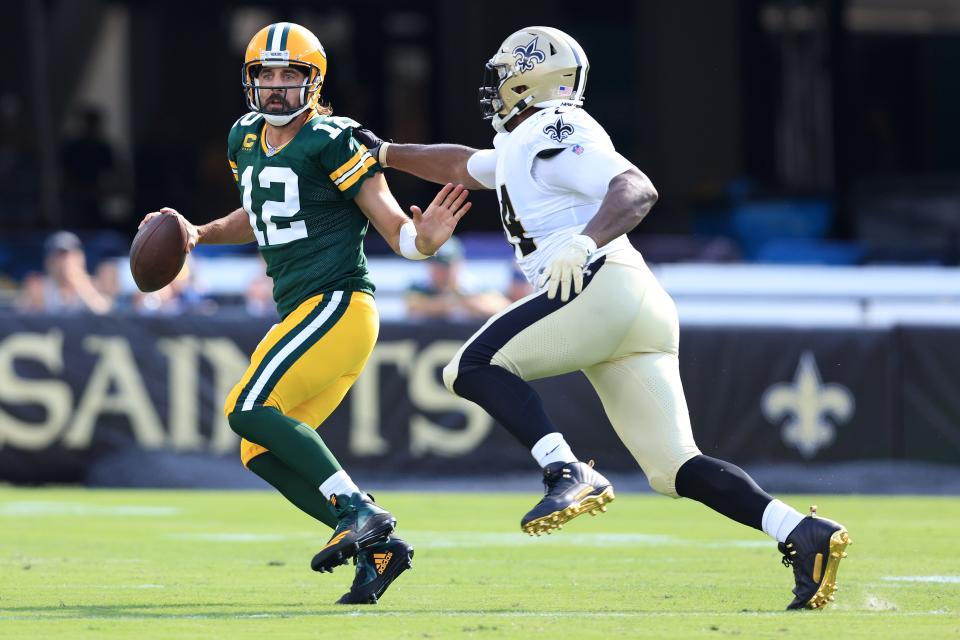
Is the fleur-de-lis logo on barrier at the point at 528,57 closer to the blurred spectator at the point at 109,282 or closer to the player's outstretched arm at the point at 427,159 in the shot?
the player's outstretched arm at the point at 427,159

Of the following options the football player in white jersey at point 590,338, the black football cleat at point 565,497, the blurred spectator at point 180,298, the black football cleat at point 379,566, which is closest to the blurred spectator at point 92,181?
the blurred spectator at point 180,298

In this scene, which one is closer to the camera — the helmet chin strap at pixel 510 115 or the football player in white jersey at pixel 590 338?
the football player in white jersey at pixel 590 338

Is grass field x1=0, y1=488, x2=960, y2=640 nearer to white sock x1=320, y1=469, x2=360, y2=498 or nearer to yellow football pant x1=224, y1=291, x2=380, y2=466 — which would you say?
white sock x1=320, y1=469, x2=360, y2=498

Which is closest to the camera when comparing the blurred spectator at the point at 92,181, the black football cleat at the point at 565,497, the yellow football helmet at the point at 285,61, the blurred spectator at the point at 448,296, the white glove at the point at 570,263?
the black football cleat at the point at 565,497

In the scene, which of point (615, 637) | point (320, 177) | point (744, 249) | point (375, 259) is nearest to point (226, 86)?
point (375, 259)

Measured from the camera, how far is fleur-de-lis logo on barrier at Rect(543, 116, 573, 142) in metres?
5.00

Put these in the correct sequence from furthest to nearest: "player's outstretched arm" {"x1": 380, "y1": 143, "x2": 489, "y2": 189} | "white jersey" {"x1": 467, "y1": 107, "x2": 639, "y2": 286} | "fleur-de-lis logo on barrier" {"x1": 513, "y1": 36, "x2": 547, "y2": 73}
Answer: "player's outstretched arm" {"x1": 380, "y1": 143, "x2": 489, "y2": 189}
"fleur-de-lis logo on barrier" {"x1": 513, "y1": 36, "x2": 547, "y2": 73}
"white jersey" {"x1": 467, "y1": 107, "x2": 639, "y2": 286}

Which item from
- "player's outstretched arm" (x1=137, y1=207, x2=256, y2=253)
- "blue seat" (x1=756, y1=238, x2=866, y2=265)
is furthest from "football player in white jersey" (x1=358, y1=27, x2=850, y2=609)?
"blue seat" (x1=756, y1=238, x2=866, y2=265)

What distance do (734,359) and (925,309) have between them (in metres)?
2.01

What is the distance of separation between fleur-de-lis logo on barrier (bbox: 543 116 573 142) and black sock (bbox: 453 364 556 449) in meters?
0.73

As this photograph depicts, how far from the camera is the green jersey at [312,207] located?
527 cm

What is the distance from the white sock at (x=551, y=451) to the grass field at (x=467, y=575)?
460 mm

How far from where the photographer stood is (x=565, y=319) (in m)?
4.87

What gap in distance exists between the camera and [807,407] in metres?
10.5
